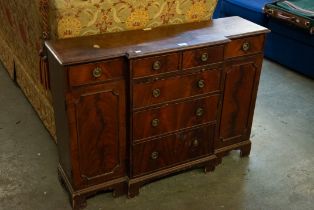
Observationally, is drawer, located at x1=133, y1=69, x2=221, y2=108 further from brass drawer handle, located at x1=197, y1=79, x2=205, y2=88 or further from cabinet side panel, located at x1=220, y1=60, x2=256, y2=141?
cabinet side panel, located at x1=220, y1=60, x2=256, y2=141

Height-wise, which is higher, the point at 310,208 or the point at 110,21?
the point at 110,21

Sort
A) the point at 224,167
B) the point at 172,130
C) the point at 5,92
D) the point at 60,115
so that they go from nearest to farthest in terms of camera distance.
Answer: the point at 60,115 < the point at 172,130 < the point at 224,167 < the point at 5,92

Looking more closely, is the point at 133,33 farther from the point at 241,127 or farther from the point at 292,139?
the point at 292,139

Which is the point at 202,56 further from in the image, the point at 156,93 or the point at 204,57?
the point at 156,93

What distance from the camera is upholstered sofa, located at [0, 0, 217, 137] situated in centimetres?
180

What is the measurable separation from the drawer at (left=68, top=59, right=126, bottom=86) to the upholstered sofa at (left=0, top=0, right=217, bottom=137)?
0.27 meters

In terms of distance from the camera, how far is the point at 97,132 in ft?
5.95

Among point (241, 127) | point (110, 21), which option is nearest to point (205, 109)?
point (241, 127)

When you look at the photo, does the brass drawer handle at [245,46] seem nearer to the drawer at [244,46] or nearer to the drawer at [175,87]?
the drawer at [244,46]

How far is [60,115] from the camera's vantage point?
184cm

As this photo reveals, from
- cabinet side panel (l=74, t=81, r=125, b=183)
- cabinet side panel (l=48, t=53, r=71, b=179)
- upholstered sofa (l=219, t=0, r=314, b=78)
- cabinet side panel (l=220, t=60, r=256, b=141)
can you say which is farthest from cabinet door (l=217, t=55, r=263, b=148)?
upholstered sofa (l=219, t=0, r=314, b=78)

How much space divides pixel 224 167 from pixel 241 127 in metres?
0.24

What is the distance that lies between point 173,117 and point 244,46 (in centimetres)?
51

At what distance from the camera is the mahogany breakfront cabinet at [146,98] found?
5.62 feet
